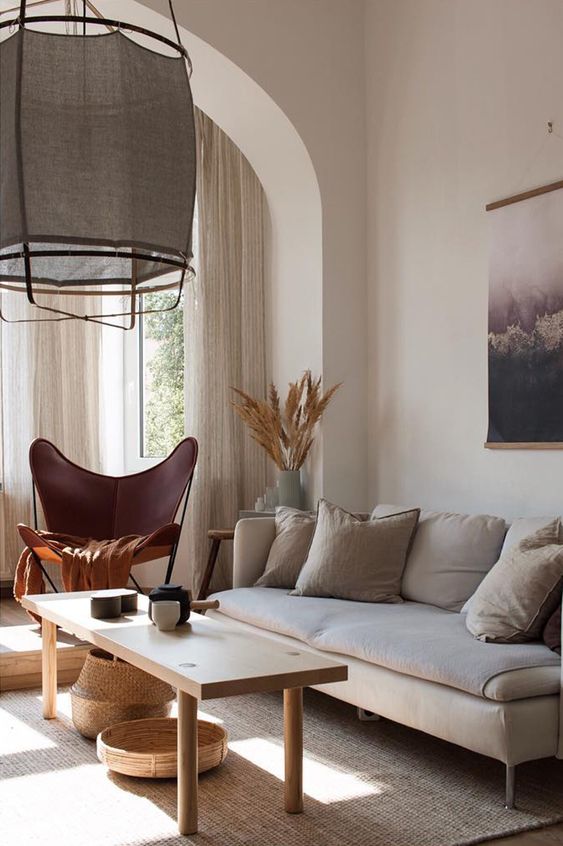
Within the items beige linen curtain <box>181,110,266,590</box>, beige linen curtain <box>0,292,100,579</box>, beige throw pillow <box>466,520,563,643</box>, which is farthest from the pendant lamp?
beige linen curtain <box>0,292,100,579</box>

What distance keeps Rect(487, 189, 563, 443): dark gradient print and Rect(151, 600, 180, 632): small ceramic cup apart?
6.10 ft

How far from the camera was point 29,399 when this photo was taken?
6176 millimetres

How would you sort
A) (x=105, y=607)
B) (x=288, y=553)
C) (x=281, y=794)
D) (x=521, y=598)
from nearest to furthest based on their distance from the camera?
(x=281, y=794), (x=521, y=598), (x=105, y=607), (x=288, y=553)

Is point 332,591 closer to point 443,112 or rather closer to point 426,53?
point 443,112

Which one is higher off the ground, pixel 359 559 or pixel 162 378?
pixel 162 378

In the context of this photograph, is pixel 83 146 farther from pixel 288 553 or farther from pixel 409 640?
pixel 288 553

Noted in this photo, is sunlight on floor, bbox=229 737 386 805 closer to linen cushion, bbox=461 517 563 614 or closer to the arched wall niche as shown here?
linen cushion, bbox=461 517 563 614

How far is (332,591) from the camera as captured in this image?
4.24 meters

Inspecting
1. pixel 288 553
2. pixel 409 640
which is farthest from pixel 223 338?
pixel 409 640

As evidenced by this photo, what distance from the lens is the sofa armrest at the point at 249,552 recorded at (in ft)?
15.3

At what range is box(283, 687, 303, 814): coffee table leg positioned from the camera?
2902 millimetres

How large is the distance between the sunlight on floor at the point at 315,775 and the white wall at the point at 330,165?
2.07m

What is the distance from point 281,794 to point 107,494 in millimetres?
2891

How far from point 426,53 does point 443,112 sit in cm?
36
